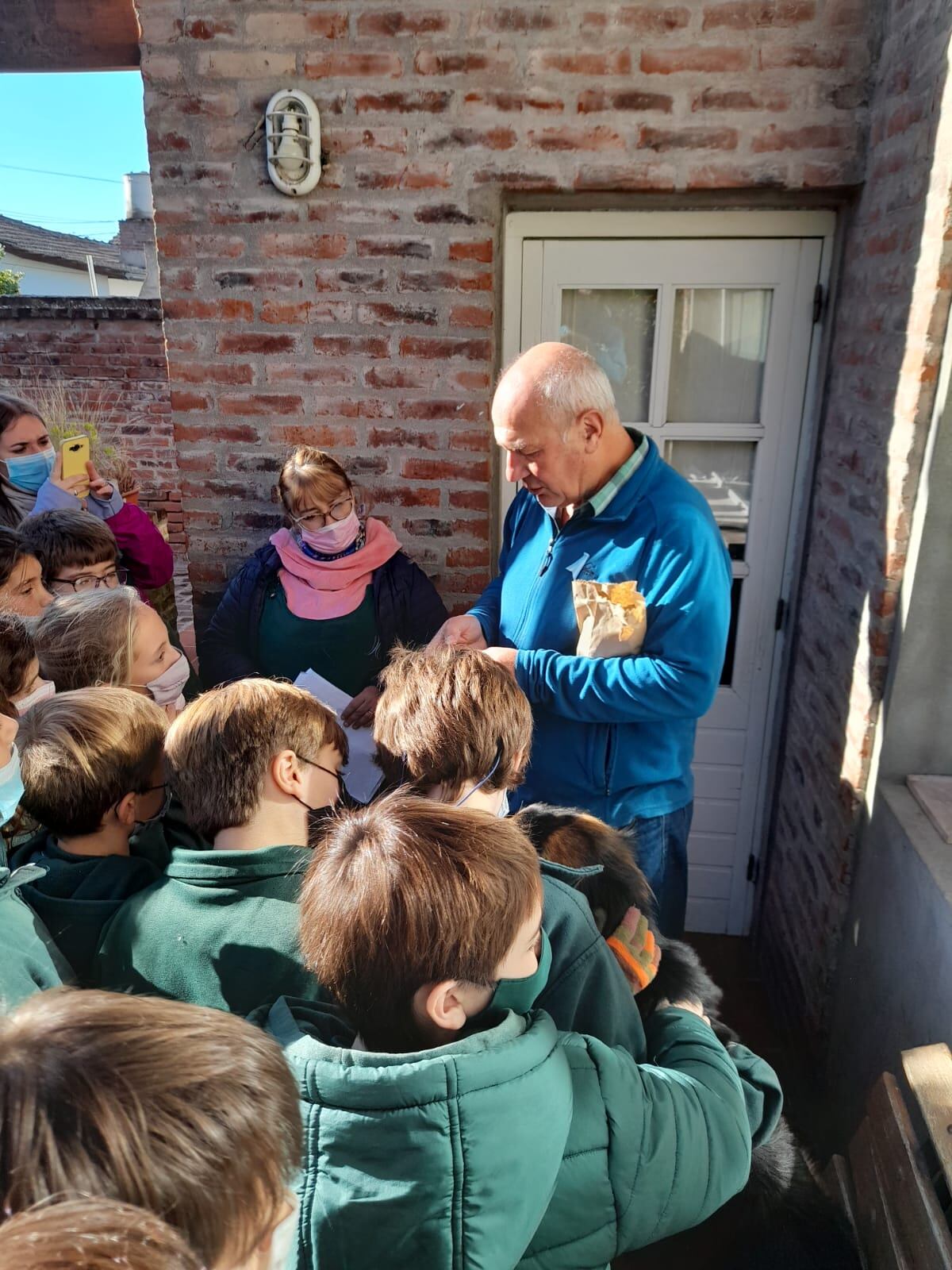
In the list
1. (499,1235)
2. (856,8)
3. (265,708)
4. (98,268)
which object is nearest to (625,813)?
(265,708)

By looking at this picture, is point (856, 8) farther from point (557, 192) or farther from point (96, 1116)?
point (96, 1116)

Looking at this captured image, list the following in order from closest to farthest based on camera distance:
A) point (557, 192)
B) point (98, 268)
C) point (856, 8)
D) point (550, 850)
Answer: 1. point (550, 850)
2. point (856, 8)
3. point (557, 192)
4. point (98, 268)

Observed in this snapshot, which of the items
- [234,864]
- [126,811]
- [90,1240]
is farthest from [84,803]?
[90,1240]

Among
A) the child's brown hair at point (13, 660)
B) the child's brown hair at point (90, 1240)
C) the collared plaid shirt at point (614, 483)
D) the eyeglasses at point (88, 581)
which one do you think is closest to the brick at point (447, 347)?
the collared plaid shirt at point (614, 483)

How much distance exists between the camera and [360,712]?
8.50 ft

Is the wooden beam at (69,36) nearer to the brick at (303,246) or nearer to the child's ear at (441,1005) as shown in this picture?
the brick at (303,246)

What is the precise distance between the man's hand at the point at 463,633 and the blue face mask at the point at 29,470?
1.90 m

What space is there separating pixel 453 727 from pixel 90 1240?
1.03m

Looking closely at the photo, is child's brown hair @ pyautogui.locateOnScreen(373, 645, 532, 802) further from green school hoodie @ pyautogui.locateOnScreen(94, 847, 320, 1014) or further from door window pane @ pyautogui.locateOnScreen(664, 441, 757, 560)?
door window pane @ pyautogui.locateOnScreen(664, 441, 757, 560)

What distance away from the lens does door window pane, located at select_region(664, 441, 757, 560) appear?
3020mm

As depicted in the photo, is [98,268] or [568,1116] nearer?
[568,1116]

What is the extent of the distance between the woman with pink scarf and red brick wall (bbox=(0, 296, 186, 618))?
5776 mm

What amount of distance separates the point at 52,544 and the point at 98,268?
22.1 metres

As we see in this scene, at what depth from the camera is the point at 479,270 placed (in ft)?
8.79
